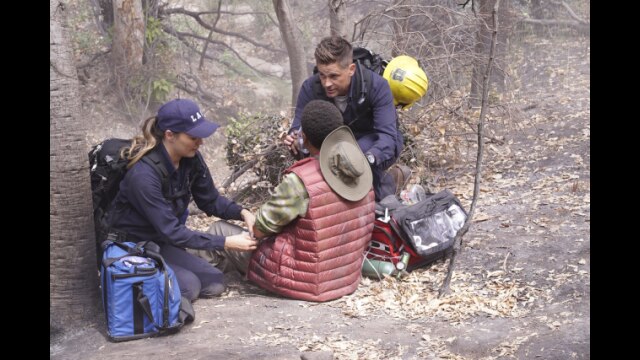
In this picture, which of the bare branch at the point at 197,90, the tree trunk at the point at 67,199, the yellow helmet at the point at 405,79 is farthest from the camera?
the bare branch at the point at 197,90

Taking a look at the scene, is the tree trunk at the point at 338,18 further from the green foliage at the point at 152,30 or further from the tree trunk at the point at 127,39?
the green foliage at the point at 152,30

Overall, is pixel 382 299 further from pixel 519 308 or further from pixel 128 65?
pixel 128 65

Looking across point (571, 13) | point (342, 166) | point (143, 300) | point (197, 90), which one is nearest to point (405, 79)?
point (342, 166)

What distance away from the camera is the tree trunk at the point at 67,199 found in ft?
13.4

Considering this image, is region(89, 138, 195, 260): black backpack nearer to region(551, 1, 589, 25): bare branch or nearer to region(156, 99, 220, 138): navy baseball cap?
region(156, 99, 220, 138): navy baseball cap

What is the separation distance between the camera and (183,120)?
4316mm

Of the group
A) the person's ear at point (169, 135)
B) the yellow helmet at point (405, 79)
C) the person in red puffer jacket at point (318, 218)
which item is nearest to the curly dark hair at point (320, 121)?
the person in red puffer jacket at point (318, 218)

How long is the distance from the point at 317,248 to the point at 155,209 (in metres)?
1.04

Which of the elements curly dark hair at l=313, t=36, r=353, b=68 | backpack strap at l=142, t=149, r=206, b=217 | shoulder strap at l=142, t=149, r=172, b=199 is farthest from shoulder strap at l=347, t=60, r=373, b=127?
shoulder strap at l=142, t=149, r=172, b=199

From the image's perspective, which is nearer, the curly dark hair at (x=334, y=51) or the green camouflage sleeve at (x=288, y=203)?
the green camouflage sleeve at (x=288, y=203)

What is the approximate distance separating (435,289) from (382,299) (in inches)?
15.1

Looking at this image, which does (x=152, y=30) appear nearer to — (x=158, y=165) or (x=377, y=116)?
(x=377, y=116)

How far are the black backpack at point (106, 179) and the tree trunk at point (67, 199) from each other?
160 mm

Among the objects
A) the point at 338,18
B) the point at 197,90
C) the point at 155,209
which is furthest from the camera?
the point at 197,90
